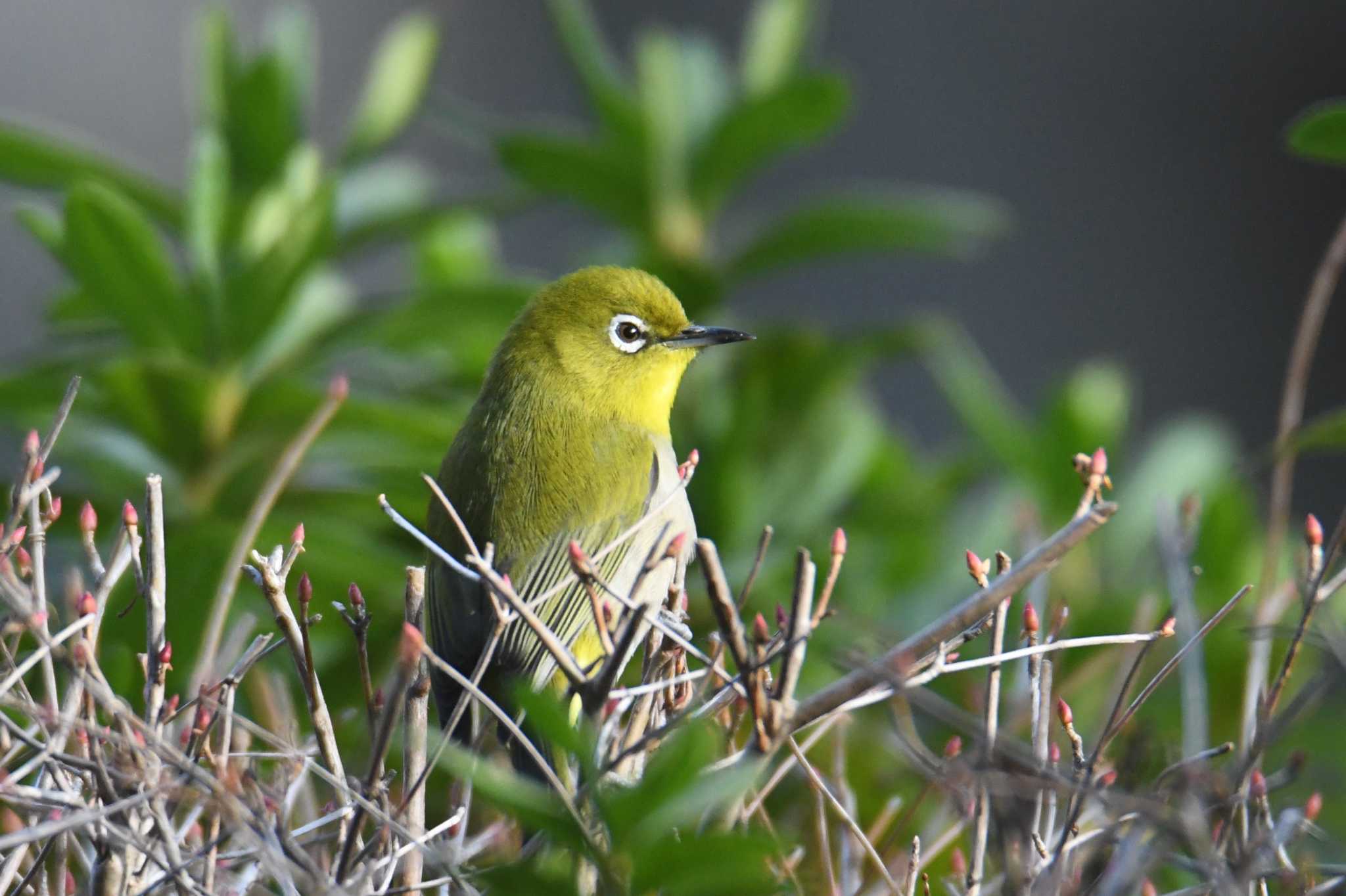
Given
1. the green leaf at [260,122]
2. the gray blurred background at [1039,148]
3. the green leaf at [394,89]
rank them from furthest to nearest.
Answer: the gray blurred background at [1039,148]
the green leaf at [394,89]
the green leaf at [260,122]

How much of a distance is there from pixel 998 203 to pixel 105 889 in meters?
5.02

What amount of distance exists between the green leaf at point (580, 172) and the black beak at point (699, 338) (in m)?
0.54

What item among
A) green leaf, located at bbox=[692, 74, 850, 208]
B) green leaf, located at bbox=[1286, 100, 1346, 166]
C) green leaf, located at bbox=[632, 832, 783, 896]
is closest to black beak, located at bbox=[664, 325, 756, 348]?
green leaf, located at bbox=[692, 74, 850, 208]

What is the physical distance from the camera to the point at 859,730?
1938mm

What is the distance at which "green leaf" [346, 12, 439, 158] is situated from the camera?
9.10 feet

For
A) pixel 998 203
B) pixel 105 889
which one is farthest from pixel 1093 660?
pixel 998 203

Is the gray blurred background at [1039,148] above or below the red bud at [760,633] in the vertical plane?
below

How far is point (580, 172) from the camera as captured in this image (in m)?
2.82

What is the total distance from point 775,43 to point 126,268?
5.06 feet

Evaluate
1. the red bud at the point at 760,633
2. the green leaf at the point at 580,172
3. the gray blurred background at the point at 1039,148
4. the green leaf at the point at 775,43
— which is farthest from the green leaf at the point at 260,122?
the gray blurred background at the point at 1039,148

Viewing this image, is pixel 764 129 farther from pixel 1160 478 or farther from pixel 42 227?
pixel 42 227

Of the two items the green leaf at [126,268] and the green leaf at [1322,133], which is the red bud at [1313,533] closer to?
the green leaf at [1322,133]

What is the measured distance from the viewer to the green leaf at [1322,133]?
1.50 meters

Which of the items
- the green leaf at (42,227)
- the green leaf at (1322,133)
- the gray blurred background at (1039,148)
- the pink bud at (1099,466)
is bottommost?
the gray blurred background at (1039,148)
